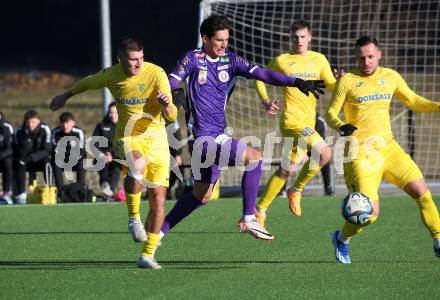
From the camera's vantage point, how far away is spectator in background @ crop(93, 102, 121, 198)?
16.2 metres

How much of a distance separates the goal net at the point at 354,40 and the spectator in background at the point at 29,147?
3273 mm

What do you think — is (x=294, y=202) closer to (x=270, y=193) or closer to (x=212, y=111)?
(x=270, y=193)

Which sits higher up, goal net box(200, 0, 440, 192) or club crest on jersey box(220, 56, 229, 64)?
club crest on jersey box(220, 56, 229, 64)

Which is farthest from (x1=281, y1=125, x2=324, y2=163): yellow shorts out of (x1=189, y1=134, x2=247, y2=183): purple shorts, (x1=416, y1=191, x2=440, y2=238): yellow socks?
(x1=416, y1=191, x2=440, y2=238): yellow socks

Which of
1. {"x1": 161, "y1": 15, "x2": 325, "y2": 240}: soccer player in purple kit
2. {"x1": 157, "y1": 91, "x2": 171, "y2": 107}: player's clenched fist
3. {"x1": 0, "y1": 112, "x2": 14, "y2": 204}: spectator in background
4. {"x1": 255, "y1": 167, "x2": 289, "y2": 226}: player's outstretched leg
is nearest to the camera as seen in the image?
{"x1": 157, "y1": 91, "x2": 171, "y2": 107}: player's clenched fist

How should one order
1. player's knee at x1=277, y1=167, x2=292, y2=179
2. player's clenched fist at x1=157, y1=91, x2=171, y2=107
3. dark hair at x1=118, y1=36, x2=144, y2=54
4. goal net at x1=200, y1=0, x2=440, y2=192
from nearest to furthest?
player's clenched fist at x1=157, y1=91, x2=171, y2=107, dark hair at x1=118, y1=36, x2=144, y2=54, player's knee at x1=277, y1=167, x2=292, y2=179, goal net at x1=200, y1=0, x2=440, y2=192

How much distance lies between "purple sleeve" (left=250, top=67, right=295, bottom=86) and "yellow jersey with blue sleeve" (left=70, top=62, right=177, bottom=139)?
0.83m

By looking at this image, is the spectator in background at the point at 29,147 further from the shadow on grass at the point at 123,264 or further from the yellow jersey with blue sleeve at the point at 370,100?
the yellow jersey with blue sleeve at the point at 370,100

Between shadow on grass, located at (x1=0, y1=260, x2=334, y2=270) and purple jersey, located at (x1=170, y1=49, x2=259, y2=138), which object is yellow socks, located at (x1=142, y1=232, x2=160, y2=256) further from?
purple jersey, located at (x1=170, y1=49, x2=259, y2=138)

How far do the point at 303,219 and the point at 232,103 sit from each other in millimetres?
6608

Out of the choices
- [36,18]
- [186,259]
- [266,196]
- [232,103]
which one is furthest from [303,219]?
[36,18]

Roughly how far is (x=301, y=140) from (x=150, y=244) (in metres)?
3.25

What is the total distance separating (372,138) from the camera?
27.9ft

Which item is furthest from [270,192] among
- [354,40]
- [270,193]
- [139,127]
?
[354,40]
